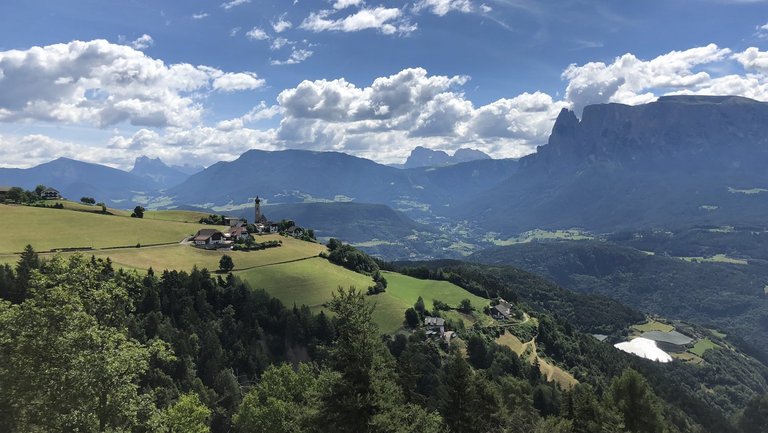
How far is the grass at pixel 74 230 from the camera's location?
112250 millimetres

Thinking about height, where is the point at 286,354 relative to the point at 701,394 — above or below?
above

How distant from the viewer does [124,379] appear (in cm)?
2445

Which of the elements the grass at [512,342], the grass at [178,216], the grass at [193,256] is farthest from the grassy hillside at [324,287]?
the grass at [178,216]

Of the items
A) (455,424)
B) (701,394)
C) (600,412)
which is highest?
(455,424)

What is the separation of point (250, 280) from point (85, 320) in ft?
317

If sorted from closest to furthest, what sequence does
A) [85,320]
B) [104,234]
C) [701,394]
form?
[85,320], [104,234], [701,394]

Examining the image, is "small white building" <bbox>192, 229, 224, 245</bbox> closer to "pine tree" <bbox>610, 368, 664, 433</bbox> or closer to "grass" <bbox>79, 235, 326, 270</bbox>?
"grass" <bbox>79, 235, 326, 270</bbox>

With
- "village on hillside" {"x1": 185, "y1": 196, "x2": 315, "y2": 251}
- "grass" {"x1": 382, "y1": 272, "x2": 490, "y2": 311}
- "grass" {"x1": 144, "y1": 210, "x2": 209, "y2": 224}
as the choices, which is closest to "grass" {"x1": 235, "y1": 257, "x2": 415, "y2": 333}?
"grass" {"x1": 382, "y1": 272, "x2": 490, "y2": 311}

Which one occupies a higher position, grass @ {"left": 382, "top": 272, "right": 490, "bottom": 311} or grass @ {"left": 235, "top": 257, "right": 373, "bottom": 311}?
grass @ {"left": 235, "top": 257, "right": 373, "bottom": 311}

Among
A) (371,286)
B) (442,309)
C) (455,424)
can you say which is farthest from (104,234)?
(455,424)

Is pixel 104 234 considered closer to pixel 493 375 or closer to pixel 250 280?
pixel 250 280

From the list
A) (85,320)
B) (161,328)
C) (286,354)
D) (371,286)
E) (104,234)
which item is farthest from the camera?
(371,286)

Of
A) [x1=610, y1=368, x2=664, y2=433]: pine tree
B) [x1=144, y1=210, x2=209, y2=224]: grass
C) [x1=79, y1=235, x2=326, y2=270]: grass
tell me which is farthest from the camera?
[x1=144, y1=210, x2=209, y2=224]: grass

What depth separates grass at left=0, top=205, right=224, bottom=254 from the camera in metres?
112
